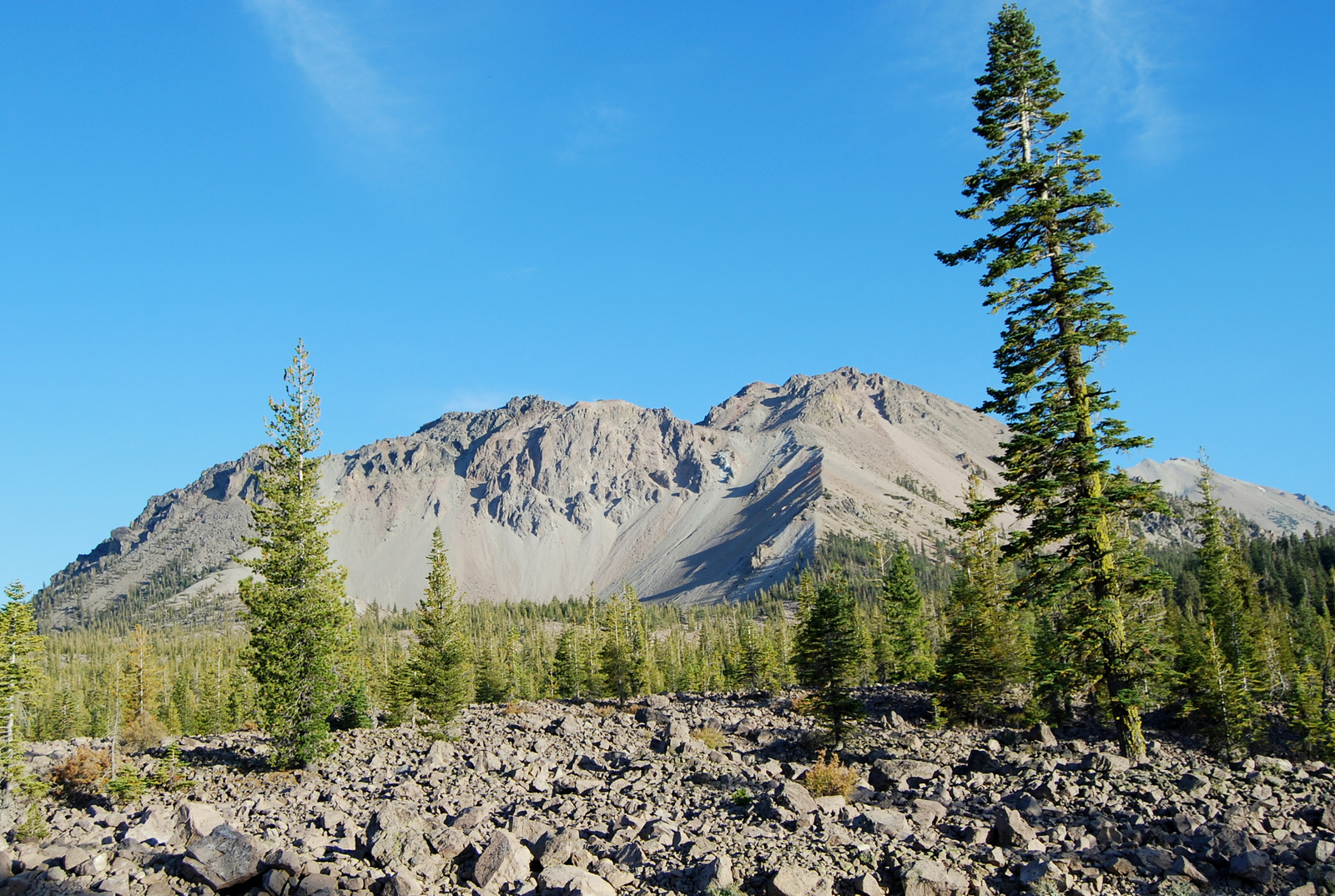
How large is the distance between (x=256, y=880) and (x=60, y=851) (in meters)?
3.82

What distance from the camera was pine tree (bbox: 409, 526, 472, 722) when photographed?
32.8 meters

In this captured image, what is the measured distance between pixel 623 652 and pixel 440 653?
29772mm

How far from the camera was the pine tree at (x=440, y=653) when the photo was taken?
1293 inches

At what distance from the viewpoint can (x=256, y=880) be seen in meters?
11.5

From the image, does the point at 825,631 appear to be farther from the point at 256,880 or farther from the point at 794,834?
the point at 256,880

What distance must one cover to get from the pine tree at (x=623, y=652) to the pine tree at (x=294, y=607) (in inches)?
1394

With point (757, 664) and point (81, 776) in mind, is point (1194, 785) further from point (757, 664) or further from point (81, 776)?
point (757, 664)

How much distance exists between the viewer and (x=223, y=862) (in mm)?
11422

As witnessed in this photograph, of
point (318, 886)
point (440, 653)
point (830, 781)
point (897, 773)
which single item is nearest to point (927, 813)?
point (830, 781)

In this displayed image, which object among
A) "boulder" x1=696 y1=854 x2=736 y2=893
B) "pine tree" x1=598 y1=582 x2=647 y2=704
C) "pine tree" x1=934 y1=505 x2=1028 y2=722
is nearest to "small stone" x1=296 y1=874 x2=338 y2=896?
"boulder" x1=696 y1=854 x2=736 y2=893

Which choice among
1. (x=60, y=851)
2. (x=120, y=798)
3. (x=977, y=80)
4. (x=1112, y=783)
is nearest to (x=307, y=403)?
(x=120, y=798)

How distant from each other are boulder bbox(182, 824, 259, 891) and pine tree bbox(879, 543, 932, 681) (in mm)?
40197

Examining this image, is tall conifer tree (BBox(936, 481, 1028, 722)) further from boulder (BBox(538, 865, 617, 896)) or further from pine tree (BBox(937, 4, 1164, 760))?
boulder (BBox(538, 865, 617, 896))

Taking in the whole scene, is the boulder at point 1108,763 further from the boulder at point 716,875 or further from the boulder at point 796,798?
the boulder at point 716,875
